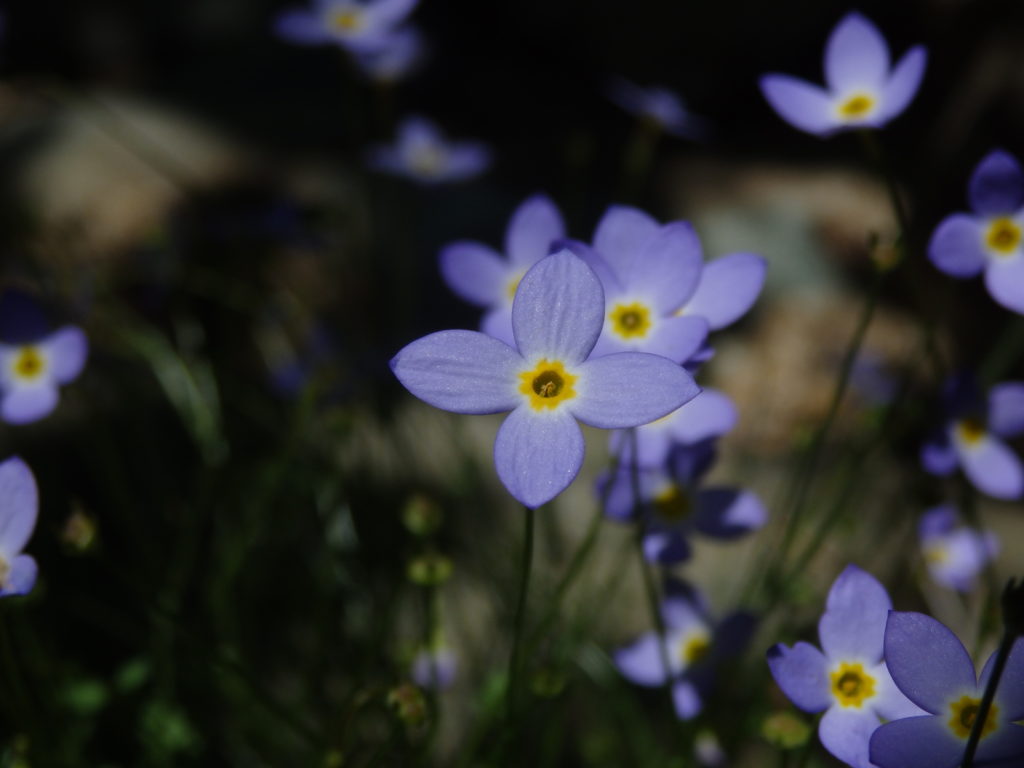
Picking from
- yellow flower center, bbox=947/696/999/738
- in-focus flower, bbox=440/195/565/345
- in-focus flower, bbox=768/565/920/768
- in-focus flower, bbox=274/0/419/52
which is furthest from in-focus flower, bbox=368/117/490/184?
yellow flower center, bbox=947/696/999/738

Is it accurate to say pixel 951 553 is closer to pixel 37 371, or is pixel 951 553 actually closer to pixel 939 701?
pixel 939 701

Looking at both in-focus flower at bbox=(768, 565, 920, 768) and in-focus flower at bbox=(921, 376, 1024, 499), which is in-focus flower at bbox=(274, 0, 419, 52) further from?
in-focus flower at bbox=(768, 565, 920, 768)

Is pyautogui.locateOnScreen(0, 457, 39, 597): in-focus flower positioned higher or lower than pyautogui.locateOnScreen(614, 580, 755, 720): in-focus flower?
higher

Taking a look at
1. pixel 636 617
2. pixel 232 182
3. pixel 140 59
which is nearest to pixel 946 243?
pixel 636 617

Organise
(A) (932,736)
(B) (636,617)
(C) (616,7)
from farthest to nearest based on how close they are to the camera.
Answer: (C) (616,7)
(B) (636,617)
(A) (932,736)

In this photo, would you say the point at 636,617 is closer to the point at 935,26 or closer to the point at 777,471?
the point at 777,471

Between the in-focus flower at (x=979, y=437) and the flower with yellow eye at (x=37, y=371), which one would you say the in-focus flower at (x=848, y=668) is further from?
the flower with yellow eye at (x=37, y=371)
